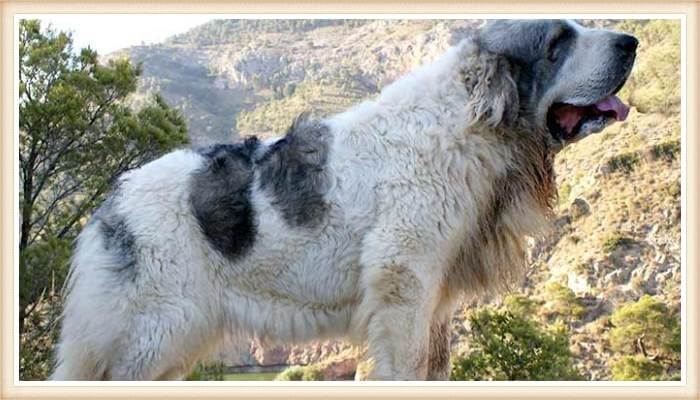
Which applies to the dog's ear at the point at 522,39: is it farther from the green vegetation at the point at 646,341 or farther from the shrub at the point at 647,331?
the shrub at the point at 647,331

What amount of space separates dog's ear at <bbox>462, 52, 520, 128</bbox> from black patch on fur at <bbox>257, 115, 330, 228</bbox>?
1.06 meters

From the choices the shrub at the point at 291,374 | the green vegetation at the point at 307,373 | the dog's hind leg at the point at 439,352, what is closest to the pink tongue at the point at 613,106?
the dog's hind leg at the point at 439,352

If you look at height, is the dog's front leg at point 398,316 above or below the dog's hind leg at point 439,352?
above

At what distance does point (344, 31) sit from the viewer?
8469 centimetres

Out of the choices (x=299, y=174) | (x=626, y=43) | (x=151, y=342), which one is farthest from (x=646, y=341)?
(x=151, y=342)

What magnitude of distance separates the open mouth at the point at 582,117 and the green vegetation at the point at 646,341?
26.5 meters

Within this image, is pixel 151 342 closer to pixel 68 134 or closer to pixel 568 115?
pixel 568 115

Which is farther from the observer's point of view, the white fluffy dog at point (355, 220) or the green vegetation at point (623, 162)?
the green vegetation at point (623, 162)

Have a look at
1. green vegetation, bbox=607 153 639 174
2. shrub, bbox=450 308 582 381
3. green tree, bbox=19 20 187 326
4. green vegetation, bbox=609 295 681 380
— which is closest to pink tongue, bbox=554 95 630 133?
green tree, bbox=19 20 187 326

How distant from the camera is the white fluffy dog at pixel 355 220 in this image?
5707 mm

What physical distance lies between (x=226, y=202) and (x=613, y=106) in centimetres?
279

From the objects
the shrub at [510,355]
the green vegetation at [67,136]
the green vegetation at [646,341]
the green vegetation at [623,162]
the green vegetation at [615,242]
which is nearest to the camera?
the green vegetation at [67,136]

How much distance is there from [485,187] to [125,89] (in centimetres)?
1549

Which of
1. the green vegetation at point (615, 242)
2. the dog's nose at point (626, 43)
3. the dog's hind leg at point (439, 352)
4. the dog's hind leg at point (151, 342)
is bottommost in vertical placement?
the green vegetation at point (615, 242)
